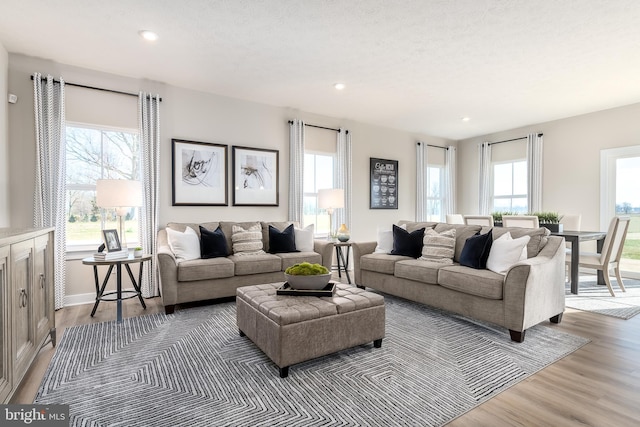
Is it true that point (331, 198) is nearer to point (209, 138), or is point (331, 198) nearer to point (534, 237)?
point (209, 138)

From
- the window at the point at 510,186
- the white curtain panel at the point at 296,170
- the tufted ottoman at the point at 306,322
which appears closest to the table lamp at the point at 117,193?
the tufted ottoman at the point at 306,322

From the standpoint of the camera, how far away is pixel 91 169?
156 inches

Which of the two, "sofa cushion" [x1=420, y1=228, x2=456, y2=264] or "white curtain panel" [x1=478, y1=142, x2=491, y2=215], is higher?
"white curtain panel" [x1=478, y1=142, x2=491, y2=215]

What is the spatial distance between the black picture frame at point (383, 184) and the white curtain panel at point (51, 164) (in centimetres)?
461

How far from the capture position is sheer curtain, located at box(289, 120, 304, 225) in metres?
5.22

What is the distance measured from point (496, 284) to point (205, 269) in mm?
2810

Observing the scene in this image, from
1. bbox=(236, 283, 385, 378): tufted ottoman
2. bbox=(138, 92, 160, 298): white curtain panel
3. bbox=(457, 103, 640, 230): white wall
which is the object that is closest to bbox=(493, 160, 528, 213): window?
bbox=(457, 103, 640, 230): white wall

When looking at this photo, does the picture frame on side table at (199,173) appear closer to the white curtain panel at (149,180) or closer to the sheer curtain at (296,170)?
the white curtain panel at (149,180)

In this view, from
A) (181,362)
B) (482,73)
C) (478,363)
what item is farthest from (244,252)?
(482,73)

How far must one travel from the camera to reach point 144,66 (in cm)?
373

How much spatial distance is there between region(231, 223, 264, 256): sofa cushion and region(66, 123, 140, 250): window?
4.11 feet

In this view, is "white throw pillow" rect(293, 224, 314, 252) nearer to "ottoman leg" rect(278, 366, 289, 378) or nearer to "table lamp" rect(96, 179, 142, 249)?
"table lamp" rect(96, 179, 142, 249)

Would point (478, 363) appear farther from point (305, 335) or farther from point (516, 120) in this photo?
point (516, 120)

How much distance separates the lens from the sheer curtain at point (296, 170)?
5219 mm
